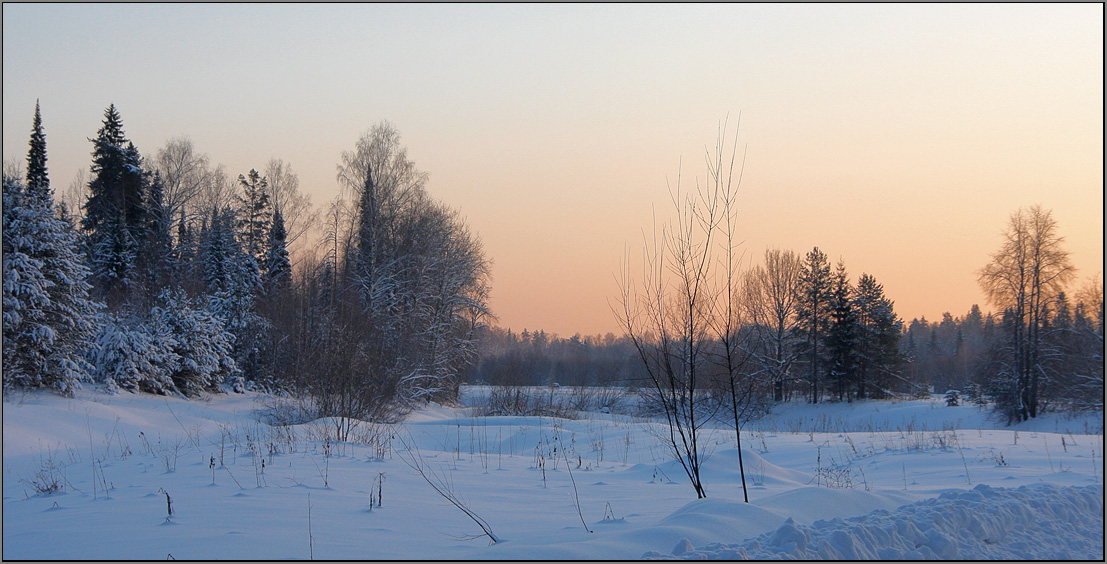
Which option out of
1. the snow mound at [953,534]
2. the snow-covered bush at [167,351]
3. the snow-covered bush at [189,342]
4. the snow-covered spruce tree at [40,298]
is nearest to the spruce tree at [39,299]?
the snow-covered spruce tree at [40,298]

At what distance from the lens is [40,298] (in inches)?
718

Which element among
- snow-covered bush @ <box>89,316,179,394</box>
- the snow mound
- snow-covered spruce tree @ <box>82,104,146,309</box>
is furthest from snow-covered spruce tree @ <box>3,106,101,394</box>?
the snow mound

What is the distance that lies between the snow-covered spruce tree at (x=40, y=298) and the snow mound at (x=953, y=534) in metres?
20.6

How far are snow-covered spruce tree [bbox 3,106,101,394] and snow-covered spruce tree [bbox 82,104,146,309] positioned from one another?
1196 centimetres

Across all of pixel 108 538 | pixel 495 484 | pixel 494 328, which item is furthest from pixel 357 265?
pixel 108 538

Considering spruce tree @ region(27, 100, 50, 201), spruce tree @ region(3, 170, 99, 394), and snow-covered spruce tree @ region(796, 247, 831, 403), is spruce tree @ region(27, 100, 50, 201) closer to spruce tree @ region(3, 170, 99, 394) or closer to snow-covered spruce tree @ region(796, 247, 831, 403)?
spruce tree @ region(3, 170, 99, 394)

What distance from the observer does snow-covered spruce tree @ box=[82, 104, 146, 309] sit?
32219mm

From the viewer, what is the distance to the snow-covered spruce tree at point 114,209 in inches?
1268

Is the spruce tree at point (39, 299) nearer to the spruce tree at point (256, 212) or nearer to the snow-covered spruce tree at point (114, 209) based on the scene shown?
the snow-covered spruce tree at point (114, 209)

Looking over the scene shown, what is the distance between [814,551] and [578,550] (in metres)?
1.32

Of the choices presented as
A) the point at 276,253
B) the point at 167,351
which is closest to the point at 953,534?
the point at 167,351

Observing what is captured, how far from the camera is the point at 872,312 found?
129 feet

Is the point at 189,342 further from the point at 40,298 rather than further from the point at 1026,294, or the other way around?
the point at 1026,294

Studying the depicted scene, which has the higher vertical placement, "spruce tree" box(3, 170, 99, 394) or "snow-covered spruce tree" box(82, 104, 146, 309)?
"snow-covered spruce tree" box(82, 104, 146, 309)
